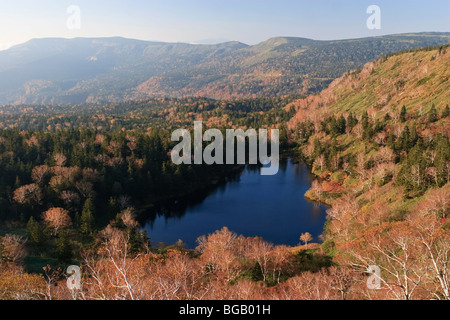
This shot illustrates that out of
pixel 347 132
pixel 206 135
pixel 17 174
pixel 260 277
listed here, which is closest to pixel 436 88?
pixel 347 132

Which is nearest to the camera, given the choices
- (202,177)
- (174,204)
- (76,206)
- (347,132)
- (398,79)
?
A: (76,206)

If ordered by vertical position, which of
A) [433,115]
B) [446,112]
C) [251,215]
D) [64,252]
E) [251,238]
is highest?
[446,112]

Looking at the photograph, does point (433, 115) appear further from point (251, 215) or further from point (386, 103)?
point (251, 215)

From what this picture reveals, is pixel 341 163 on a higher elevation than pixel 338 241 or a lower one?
higher

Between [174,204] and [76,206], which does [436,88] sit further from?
[76,206]

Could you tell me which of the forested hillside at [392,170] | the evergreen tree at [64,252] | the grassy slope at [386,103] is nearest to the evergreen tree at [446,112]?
the forested hillside at [392,170]

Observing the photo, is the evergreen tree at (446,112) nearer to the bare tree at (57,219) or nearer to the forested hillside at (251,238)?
the forested hillside at (251,238)

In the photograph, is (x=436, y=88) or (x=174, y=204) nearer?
(x=174, y=204)

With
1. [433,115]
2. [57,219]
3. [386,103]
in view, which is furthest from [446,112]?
[57,219]

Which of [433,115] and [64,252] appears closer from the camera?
[64,252]
